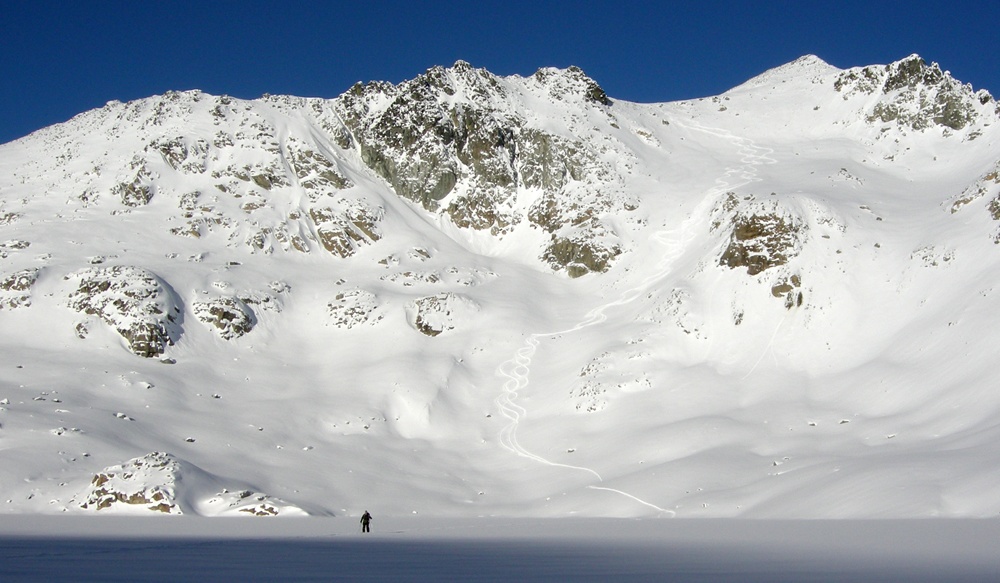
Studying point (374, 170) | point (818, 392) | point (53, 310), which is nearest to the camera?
point (818, 392)

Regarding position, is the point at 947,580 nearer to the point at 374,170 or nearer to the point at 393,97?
the point at 374,170

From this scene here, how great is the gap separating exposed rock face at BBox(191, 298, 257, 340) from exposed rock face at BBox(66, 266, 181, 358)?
1774 millimetres

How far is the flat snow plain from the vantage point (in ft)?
51.0

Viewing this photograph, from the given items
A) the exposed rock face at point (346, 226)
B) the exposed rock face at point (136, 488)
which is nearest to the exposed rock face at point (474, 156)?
the exposed rock face at point (346, 226)

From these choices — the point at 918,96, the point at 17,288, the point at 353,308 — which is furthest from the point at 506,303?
the point at 918,96

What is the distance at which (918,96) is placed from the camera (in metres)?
86.0

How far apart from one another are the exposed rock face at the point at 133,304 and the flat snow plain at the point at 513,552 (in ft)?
92.0

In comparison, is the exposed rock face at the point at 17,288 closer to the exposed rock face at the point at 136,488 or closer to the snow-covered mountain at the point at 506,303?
the snow-covered mountain at the point at 506,303

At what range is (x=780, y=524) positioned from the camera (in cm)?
2797

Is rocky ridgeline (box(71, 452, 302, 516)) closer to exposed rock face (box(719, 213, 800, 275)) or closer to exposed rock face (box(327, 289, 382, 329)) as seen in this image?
exposed rock face (box(327, 289, 382, 329))

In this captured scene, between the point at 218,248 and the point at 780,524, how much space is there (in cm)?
5616

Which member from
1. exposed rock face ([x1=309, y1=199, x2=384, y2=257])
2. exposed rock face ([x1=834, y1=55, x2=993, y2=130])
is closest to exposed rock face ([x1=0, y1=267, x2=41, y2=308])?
exposed rock face ([x1=309, y1=199, x2=384, y2=257])

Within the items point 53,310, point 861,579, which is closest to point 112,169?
point 53,310

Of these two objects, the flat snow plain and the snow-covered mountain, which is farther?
the snow-covered mountain
